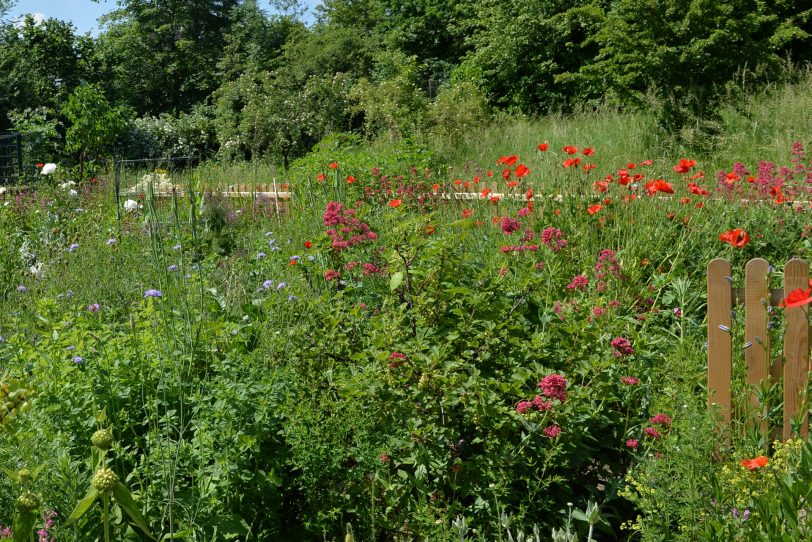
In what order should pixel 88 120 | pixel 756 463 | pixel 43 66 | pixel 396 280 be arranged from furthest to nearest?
pixel 43 66 → pixel 88 120 → pixel 396 280 → pixel 756 463

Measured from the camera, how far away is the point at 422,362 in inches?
97.3

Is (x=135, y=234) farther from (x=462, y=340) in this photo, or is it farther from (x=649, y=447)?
(x=649, y=447)

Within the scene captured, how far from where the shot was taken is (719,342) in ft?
9.69

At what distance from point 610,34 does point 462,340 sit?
9.54 m

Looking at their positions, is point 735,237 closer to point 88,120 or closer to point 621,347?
point 621,347

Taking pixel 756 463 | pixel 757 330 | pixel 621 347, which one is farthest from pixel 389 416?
pixel 757 330

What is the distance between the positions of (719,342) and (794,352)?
259 mm

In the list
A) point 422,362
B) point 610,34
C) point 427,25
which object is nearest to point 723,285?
point 422,362

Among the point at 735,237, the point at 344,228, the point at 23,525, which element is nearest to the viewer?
the point at 23,525

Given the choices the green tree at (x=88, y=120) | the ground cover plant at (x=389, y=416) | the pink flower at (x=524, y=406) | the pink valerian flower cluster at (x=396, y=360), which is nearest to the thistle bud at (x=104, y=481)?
the ground cover plant at (x=389, y=416)

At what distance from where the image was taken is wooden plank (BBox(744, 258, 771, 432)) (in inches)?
113

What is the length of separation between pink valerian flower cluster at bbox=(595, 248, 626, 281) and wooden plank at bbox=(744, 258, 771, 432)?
1.81 ft

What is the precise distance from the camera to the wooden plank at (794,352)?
279 cm

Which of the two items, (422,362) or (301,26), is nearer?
(422,362)
